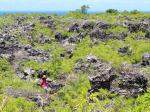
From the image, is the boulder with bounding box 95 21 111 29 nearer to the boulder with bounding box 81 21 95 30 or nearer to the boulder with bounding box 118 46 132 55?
the boulder with bounding box 81 21 95 30

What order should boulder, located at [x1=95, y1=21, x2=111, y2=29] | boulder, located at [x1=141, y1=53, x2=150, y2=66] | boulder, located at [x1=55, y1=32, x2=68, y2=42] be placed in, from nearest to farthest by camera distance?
boulder, located at [x1=141, y1=53, x2=150, y2=66] < boulder, located at [x1=55, y1=32, x2=68, y2=42] < boulder, located at [x1=95, y1=21, x2=111, y2=29]

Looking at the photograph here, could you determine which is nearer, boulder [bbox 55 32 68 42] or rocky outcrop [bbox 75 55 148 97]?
rocky outcrop [bbox 75 55 148 97]

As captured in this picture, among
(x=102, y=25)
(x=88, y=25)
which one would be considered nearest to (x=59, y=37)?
(x=88, y=25)

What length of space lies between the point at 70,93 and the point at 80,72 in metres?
5.27

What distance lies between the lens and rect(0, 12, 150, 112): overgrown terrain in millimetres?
28930

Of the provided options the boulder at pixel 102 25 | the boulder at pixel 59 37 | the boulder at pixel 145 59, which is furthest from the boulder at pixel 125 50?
the boulder at pixel 59 37

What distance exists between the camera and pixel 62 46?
152 ft

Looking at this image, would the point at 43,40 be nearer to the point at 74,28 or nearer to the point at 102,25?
the point at 74,28

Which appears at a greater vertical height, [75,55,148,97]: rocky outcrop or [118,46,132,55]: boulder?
[75,55,148,97]: rocky outcrop

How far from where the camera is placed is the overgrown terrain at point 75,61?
28930 millimetres

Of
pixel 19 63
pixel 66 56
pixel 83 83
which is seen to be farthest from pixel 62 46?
pixel 83 83

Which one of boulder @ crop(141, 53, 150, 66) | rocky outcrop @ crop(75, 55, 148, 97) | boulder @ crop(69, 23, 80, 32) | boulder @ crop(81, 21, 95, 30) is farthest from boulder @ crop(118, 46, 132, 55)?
rocky outcrop @ crop(75, 55, 148, 97)

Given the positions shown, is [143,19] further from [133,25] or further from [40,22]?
[40,22]

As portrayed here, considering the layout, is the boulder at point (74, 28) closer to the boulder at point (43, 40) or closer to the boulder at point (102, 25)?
the boulder at point (102, 25)
